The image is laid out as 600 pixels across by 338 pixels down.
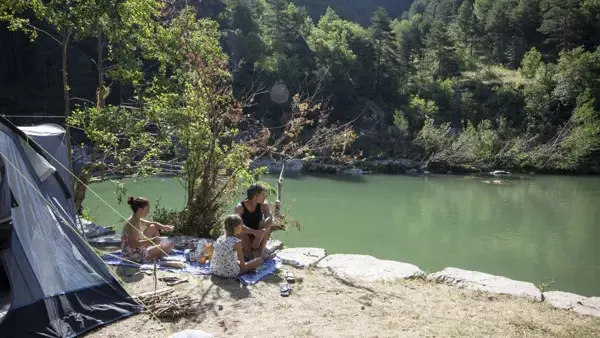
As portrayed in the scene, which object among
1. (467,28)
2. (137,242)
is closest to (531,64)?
(467,28)

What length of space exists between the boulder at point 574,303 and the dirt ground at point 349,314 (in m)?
0.19

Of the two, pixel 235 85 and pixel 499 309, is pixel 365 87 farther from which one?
pixel 499 309

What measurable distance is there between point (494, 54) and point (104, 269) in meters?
51.0

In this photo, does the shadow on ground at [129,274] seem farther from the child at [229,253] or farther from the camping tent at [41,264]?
the child at [229,253]

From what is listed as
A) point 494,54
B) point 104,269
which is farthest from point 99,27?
point 494,54

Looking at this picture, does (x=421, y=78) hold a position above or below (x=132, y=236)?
above

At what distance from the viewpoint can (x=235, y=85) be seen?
3309cm

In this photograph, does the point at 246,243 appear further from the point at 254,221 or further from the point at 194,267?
the point at 194,267

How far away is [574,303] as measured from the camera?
4293 millimetres

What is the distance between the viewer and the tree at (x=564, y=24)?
42.2 metres

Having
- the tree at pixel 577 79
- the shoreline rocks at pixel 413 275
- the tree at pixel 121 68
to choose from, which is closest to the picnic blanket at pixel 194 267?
the shoreline rocks at pixel 413 275

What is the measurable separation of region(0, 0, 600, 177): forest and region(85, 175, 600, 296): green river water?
3.72 metres

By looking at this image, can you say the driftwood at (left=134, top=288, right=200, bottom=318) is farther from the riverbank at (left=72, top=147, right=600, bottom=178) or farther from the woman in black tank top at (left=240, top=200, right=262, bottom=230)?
the riverbank at (left=72, top=147, right=600, bottom=178)

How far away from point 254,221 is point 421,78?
127 ft
